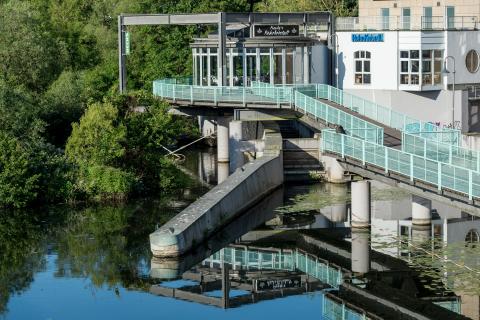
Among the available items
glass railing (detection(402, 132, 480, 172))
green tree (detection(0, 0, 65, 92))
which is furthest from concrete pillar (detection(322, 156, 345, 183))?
green tree (detection(0, 0, 65, 92))

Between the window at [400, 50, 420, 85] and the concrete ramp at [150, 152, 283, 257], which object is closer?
the concrete ramp at [150, 152, 283, 257]

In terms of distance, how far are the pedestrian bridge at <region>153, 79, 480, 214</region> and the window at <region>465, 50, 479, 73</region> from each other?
39.0ft

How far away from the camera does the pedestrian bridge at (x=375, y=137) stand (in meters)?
40.9

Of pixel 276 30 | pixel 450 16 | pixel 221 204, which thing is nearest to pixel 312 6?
pixel 450 16

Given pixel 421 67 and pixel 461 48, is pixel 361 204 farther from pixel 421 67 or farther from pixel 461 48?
pixel 461 48

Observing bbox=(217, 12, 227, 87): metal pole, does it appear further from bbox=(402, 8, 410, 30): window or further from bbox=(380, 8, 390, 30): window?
bbox=(402, 8, 410, 30): window

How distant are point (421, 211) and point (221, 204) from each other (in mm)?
8223

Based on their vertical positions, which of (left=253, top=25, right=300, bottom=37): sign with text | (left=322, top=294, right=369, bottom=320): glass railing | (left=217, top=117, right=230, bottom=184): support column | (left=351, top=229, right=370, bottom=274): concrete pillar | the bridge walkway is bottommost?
(left=322, top=294, right=369, bottom=320): glass railing

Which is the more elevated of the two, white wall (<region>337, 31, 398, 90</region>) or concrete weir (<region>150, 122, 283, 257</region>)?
white wall (<region>337, 31, 398, 90</region>)

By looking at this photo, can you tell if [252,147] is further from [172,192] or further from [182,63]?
[182,63]

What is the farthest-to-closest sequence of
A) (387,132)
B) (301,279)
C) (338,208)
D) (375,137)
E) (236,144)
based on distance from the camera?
(236,144)
(338,208)
(387,132)
(375,137)
(301,279)

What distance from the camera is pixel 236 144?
→ 2598 inches

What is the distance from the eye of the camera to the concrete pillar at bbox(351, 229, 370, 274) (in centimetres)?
4205

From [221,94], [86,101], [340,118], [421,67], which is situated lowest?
[340,118]
